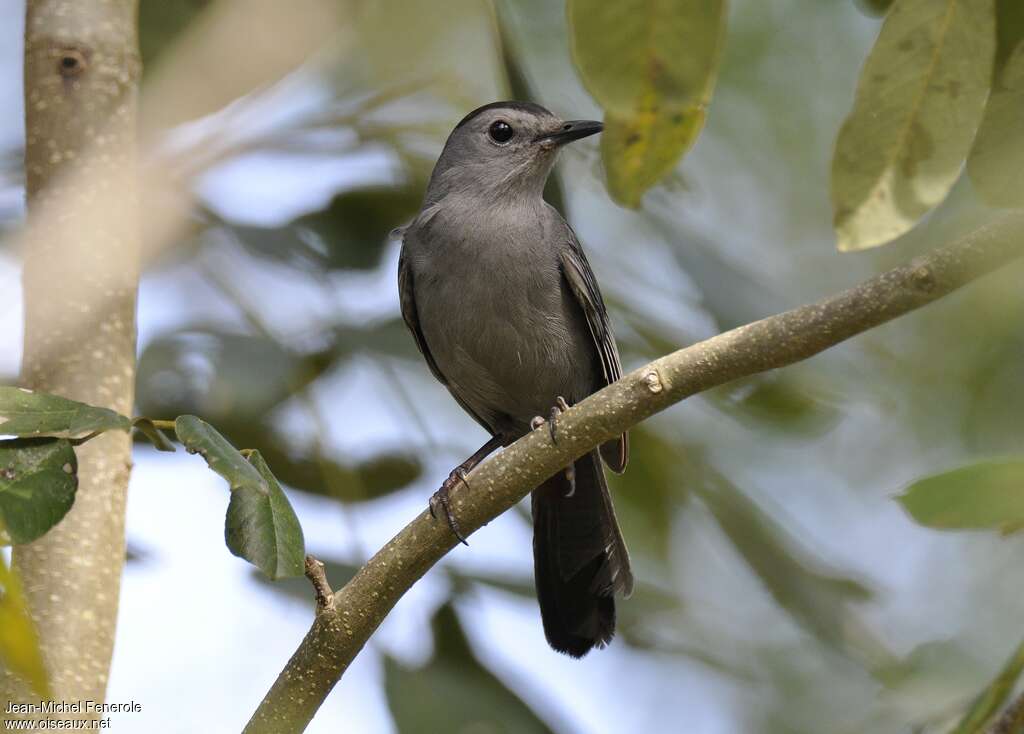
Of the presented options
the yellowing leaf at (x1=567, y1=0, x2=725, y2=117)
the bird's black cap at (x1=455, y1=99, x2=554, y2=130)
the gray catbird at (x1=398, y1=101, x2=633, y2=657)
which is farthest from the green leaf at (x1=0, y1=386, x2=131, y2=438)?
the bird's black cap at (x1=455, y1=99, x2=554, y2=130)

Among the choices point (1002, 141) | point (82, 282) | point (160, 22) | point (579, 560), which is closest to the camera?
point (1002, 141)

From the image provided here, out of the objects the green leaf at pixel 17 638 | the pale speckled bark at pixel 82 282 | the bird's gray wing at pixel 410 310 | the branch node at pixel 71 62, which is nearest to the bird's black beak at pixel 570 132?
the bird's gray wing at pixel 410 310

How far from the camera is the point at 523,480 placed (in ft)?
9.69

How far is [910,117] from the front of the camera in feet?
9.02

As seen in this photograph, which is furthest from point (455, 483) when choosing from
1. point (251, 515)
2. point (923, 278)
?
point (923, 278)

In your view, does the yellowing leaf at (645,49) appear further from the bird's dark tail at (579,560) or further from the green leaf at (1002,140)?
the bird's dark tail at (579,560)

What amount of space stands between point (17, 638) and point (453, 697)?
2.82m

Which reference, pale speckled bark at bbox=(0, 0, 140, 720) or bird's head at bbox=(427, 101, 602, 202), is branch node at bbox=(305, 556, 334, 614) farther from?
bird's head at bbox=(427, 101, 602, 202)

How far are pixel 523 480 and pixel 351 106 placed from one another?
8.61ft

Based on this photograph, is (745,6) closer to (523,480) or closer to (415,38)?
(415,38)

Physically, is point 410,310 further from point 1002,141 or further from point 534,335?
point 1002,141

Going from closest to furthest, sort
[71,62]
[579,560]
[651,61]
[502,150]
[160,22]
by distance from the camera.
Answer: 1. [651,61]
2. [71,62]
3. [160,22]
4. [579,560]
5. [502,150]

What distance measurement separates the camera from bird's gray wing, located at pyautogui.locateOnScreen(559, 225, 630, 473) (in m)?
4.68

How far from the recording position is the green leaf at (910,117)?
264cm
